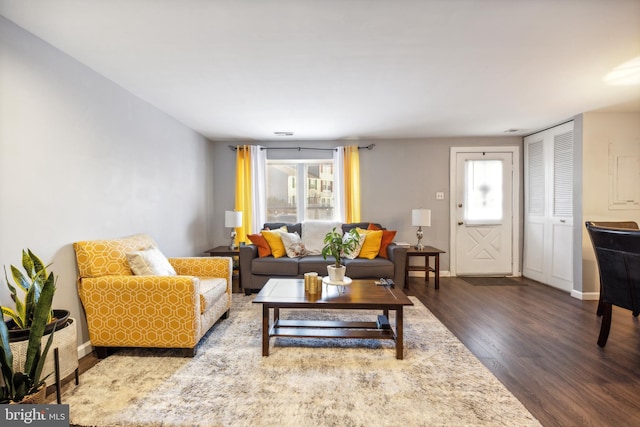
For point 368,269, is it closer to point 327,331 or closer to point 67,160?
point 327,331

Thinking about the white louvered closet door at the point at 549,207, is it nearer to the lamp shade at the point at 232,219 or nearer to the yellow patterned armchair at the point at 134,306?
the lamp shade at the point at 232,219

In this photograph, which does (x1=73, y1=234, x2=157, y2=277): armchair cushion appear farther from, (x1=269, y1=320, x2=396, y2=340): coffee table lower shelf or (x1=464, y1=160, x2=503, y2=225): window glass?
(x1=464, y1=160, x2=503, y2=225): window glass

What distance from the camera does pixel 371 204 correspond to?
16.8ft

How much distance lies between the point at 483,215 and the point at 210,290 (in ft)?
14.5

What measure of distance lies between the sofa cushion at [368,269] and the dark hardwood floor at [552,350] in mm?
507

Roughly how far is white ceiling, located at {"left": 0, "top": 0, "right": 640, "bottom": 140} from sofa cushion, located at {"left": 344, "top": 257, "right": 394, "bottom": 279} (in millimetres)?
1874

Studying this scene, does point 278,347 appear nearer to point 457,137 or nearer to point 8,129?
point 8,129

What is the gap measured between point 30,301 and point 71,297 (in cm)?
59

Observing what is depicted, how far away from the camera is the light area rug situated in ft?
5.46

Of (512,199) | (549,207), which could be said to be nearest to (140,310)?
(549,207)

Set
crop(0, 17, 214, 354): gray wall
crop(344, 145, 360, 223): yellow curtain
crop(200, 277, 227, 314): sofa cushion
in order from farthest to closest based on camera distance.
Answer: crop(344, 145, 360, 223): yellow curtain → crop(200, 277, 227, 314): sofa cushion → crop(0, 17, 214, 354): gray wall

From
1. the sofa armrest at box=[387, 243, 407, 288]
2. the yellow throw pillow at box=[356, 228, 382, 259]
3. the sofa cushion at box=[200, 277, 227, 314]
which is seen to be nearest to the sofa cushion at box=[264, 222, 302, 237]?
the yellow throw pillow at box=[356, 228, 382, 259]

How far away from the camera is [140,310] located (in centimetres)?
227

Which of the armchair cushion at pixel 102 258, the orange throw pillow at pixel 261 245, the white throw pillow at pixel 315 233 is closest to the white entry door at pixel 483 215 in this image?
the white throw pillow at pixel 315 233
